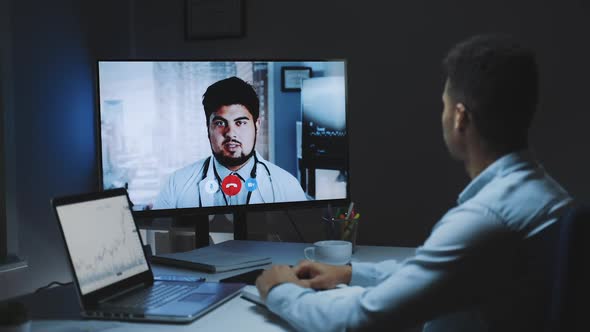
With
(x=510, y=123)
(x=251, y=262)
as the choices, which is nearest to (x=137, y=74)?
(x=251, y=262)

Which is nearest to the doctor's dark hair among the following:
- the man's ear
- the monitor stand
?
the monitor stand

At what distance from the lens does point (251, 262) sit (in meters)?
1.70

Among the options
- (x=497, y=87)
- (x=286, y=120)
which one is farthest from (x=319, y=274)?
(x=286, y=120)

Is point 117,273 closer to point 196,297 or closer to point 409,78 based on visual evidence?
point 196,297

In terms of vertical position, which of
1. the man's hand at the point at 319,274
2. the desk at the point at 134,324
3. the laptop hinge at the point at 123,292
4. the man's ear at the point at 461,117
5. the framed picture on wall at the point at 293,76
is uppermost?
the framed picture on wall at the point at 293,76

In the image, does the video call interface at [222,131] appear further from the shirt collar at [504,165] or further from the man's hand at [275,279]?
the shirt collar at [504,165]

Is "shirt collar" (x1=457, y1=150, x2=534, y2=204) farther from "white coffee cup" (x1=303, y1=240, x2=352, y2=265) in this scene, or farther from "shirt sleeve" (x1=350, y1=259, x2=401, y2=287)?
"white coffee cup" (x1=303, y1=240, x2=352, y2=265)

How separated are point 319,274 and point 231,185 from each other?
0.64m

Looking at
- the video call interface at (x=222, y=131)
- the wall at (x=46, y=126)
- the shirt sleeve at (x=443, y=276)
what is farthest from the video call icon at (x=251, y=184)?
the shirt sleeve at (x=443, y=276)

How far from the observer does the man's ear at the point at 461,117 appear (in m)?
1.01

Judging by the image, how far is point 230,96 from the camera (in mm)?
1892

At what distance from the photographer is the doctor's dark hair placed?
1883 millimetres

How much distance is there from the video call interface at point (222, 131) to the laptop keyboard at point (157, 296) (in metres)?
0.48

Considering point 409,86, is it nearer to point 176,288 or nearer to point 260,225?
point 260,225
